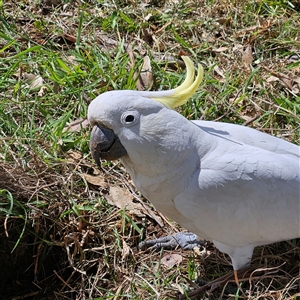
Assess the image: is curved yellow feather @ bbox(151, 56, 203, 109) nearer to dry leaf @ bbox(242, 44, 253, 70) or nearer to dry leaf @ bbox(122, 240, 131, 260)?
dry leaf @ bbox(122, 240, 131, 260)

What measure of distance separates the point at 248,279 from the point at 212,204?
20.3 inches

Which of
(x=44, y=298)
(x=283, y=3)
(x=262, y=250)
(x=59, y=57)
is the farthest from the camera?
(x=283, y=3)

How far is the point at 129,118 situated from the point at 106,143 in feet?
0.46

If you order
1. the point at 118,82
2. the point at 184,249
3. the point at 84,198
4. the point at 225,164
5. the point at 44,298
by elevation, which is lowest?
the point at 44,298

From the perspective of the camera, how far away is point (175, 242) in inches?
102

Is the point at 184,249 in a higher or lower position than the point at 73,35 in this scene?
lower

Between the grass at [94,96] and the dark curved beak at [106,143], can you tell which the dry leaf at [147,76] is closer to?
the grass at [94,96]

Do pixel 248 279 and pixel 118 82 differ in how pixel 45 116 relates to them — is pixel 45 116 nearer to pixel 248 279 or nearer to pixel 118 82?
pixel 118 82

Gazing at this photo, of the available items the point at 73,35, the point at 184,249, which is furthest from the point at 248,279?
the point at 73,35

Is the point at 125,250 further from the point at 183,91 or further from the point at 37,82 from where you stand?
the point at 37,82

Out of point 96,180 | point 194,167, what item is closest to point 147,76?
point 96,180

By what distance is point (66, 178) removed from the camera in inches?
106

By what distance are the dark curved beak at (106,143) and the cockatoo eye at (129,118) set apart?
0.08 meters

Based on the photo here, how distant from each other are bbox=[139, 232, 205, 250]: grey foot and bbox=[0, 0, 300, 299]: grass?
0.05 metres
